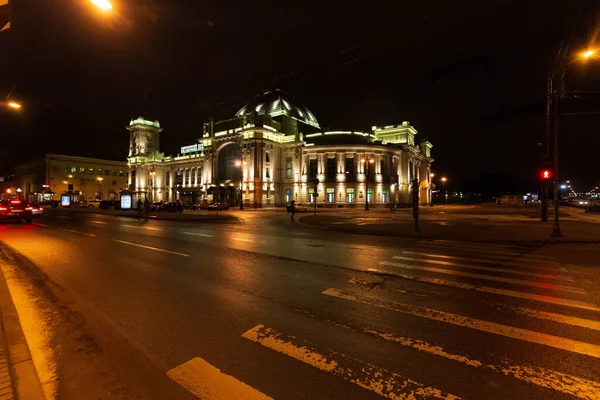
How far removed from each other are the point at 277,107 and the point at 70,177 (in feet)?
235

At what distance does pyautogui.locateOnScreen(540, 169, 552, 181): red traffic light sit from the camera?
59.1 ft

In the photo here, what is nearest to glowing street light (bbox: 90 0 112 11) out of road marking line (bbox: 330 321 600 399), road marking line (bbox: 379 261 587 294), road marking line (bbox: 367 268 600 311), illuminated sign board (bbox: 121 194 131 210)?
road marking line (bbox: 330 321 600 399)

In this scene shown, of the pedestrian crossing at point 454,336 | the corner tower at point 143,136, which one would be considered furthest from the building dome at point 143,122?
the pedestrian crossing at point 454,336

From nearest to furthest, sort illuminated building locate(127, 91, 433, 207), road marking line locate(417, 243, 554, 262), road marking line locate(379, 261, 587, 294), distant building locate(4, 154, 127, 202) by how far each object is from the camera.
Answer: road marking line locate(379, 261, 587, 294) < road marking line locate(417, 243, 554, 262) < illuminated building locate(127, 91, 433, 207) < distant building locate(4, 154, 127, 202)

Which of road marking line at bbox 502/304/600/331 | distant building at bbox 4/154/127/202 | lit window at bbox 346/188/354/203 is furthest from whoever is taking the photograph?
distant building at bbox 4/154/127/202

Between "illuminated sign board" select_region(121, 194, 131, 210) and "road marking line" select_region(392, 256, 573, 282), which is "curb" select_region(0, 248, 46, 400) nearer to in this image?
"road marking line" select_region(392, 256, 573, 282)

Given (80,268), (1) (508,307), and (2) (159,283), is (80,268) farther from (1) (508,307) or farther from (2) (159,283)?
(1) (508,307)

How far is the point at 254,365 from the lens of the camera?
3793mm

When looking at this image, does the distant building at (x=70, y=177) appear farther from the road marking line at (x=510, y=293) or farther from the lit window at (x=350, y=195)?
Answer: the road marking line at (x=510, y=293)

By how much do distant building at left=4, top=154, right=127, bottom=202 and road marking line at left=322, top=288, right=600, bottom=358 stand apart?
346 feet

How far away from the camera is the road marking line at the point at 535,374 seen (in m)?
3.28

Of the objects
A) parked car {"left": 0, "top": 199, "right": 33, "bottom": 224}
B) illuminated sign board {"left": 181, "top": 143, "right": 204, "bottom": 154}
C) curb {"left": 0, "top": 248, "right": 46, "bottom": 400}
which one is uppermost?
illuminated sign board {"left": 181, "top": 143, "right": 204, "bottom": 154}

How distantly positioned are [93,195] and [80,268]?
119 meters

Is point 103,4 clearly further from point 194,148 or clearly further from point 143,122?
point 143,122
